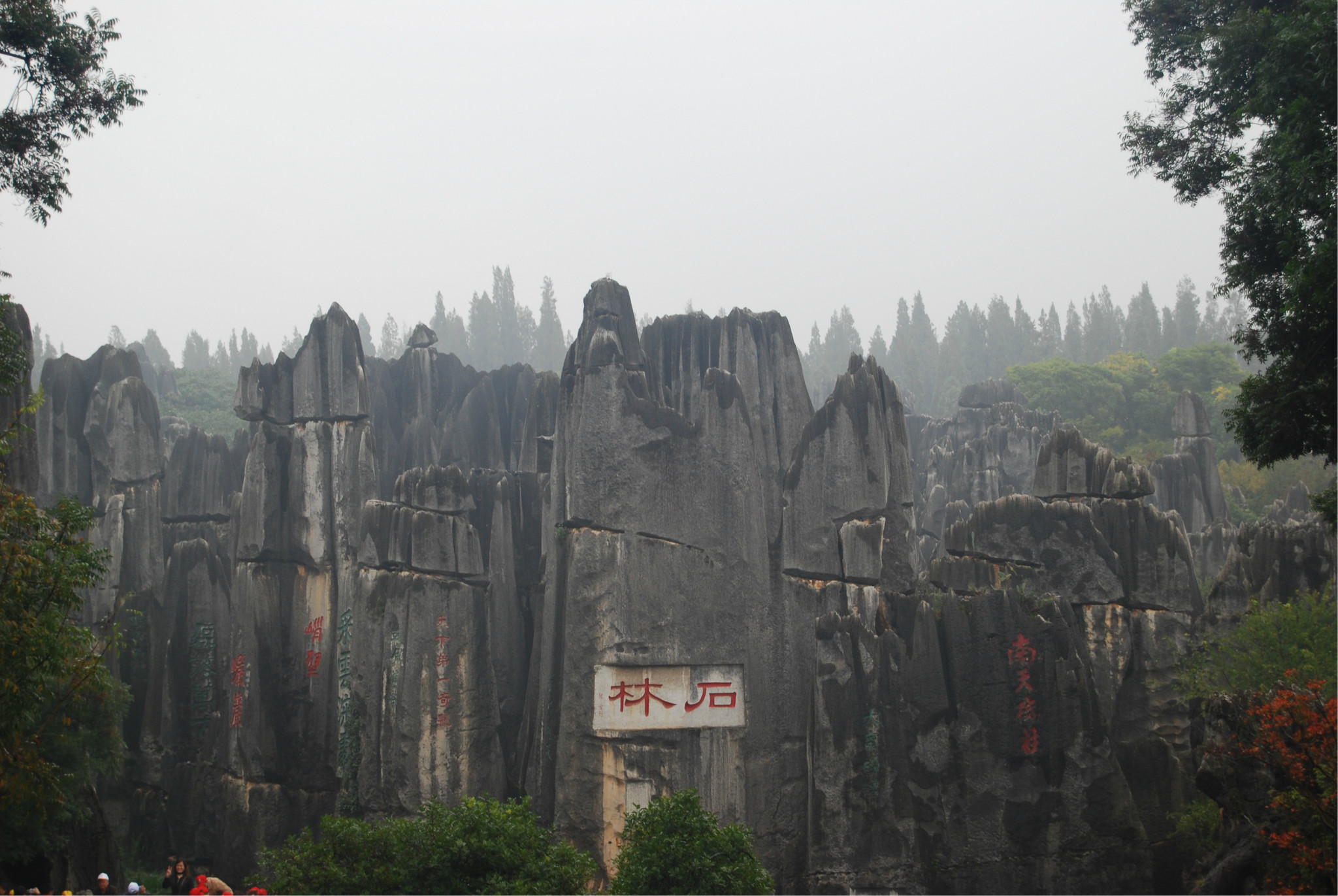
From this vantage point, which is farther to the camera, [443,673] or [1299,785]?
[443,673]

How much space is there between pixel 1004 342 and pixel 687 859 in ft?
201

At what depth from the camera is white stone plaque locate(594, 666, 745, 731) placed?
45.5 feet

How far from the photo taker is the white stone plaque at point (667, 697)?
13867 mm

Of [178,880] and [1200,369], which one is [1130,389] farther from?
[178,880]

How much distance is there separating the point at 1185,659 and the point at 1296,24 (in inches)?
335

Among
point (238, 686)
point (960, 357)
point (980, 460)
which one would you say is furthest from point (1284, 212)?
point (960, 357)

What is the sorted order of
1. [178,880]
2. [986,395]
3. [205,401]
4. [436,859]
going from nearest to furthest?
[436,859]
[178,880]
[986,395]
[205,401]

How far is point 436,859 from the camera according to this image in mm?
9023

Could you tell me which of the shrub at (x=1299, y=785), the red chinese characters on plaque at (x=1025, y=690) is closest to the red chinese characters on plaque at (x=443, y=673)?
the red chinese characters on plaque at (x=1025, y=690)

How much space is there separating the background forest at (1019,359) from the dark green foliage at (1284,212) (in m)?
22.5

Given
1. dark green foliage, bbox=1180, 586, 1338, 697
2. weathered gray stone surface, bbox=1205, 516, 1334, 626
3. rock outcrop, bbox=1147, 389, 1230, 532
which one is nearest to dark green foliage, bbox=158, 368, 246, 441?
rock outcrop, bbox=1147, 389, 1230, 532

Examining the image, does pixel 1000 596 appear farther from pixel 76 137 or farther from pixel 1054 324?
pixel 1054 324

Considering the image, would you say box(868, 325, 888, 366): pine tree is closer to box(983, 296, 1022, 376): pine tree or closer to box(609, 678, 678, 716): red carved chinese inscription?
box(983, 296, 1022, 376): pine tree

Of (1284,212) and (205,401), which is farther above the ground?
(205,401)
